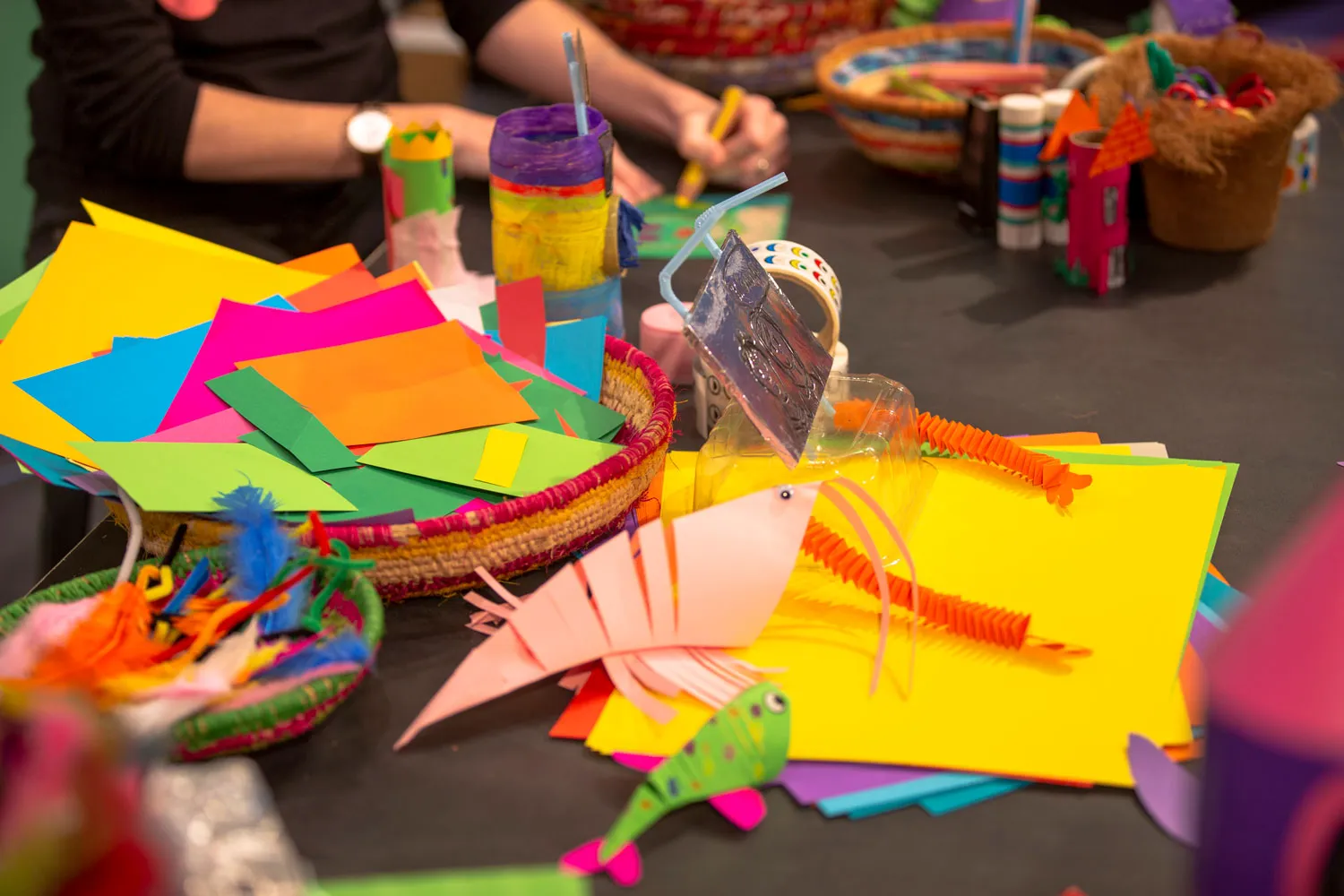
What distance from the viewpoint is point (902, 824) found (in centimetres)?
62

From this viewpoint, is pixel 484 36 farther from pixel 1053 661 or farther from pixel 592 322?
pixel 1053 661

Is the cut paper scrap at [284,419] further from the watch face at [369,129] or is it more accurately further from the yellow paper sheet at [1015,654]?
the watch face at [369,129]

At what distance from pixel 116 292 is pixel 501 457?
36 centimetres

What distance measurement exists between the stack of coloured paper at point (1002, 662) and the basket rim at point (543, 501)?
0.08 m

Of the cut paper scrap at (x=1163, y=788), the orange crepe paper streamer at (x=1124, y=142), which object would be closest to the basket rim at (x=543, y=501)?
the cut paper scrap at (x=1163, y=788)

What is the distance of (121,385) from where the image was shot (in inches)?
34.1

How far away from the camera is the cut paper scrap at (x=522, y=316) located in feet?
3.22

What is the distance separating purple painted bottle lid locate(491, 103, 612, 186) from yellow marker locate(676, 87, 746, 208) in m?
0.46

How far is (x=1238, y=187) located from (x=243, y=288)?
38.0 inches

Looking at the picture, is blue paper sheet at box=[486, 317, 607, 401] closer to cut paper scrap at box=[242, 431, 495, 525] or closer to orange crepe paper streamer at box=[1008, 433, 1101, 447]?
cut paper scrap at box=[242, 431, 495, 525]

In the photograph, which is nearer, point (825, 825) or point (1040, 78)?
point (825, 825)

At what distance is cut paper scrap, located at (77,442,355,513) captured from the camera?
0.75m

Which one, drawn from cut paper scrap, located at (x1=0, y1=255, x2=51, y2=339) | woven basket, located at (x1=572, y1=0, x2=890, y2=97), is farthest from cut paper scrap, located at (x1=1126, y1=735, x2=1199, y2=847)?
woven basket, located at (x1=572, y1=0, x2=890, y2=97)

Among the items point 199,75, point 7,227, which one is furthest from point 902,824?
point 7,227
